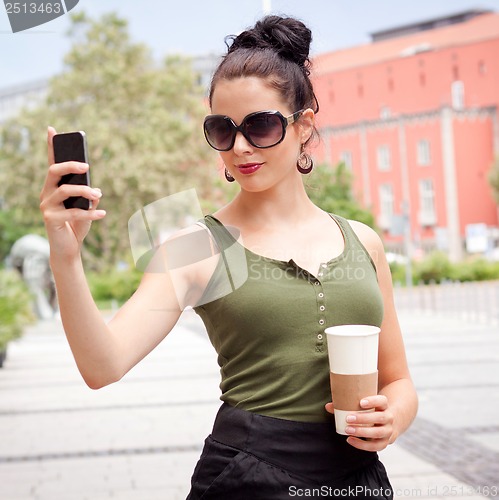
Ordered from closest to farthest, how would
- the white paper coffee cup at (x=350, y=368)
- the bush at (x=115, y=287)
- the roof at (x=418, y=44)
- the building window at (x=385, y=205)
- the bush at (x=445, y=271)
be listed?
1. the white paper coffee cup at (x=350, y=368)
2. the bush at (x=115, y=287)
3. the bush at (x=445, y=271)
4. the building window at (x=385, y=205)
5. the roof at (x=418, y=44)

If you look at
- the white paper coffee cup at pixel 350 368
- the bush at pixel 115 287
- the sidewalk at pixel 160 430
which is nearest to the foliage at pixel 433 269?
the bush at pixel 115 287

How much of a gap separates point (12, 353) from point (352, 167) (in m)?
33.2

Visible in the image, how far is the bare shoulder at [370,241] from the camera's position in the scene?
1.81 m

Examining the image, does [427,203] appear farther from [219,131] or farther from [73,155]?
[73,155]

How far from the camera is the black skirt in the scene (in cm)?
155

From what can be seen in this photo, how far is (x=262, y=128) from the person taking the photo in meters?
1.63

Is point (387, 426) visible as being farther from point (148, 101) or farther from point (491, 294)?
point (148, 101)

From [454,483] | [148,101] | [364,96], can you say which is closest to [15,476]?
[454,483]

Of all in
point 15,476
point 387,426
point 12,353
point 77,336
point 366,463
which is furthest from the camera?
point 12,353

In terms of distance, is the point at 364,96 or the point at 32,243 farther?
the point at 364,96

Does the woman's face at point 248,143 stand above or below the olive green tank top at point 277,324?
above

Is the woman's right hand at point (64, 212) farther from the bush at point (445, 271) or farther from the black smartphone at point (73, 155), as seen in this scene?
the bush at point (445, 271)

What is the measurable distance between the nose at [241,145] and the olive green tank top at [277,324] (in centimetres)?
18

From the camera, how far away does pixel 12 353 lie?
15.0 metres
